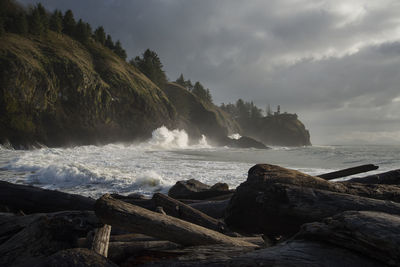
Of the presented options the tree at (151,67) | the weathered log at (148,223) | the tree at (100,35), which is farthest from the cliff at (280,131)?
the weathered log at (148,223)

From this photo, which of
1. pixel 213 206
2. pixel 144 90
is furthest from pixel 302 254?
pixel 144 90

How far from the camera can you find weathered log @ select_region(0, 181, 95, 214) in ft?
12.0

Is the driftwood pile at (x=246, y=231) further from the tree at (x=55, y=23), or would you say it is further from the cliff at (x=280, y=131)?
the cliff at (x=280, y=131)

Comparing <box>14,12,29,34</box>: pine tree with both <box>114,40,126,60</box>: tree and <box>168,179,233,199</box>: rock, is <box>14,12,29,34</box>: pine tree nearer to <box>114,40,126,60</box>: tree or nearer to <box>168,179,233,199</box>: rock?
<box>114,40,126,60</box>: tree

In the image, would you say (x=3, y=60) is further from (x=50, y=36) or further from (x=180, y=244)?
(x=180, y=244)

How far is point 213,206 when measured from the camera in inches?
163

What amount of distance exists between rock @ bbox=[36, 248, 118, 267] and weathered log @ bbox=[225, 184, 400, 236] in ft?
4.54

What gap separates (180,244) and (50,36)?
42436 millimetres

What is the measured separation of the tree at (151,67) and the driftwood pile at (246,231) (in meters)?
59.9

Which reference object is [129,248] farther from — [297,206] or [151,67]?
[151,67]

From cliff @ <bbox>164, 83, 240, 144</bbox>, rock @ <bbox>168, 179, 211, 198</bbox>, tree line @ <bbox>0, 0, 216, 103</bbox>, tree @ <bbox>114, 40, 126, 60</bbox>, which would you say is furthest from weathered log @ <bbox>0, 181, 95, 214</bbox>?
cliff @ <bbox>164, 83, 240, 144</bbox>

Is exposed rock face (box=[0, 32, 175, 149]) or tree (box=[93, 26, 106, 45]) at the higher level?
tree (box=[93, 26, 106, 45])

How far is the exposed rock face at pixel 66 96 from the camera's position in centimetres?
2227

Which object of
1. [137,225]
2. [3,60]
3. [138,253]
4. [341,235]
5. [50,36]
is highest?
[50,36]
